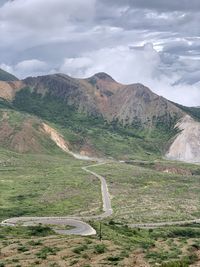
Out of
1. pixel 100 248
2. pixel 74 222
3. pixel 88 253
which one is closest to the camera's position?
pixel 88 253

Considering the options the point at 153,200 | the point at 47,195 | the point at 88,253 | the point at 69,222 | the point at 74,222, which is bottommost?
the point at 153,200

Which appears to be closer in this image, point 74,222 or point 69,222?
point 74,222

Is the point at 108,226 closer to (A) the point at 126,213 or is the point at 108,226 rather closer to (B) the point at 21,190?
(A) the point at 126,213

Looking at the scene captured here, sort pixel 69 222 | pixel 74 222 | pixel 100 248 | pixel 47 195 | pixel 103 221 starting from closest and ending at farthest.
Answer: pixel 100 248
pixel 74 222
pixel 69 222
pixel 103 221
pixel 47 195

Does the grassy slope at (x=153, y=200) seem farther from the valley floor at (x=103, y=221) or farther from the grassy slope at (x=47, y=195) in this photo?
the grassy slope at (x=47, y=195)


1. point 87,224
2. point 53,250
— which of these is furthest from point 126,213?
point 53,250

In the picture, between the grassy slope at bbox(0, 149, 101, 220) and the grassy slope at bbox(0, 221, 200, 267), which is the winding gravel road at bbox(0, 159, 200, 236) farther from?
the grassy slope at bbox(0, 221, 200, 267)

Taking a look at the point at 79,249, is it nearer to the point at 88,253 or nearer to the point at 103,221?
the point at 88,253

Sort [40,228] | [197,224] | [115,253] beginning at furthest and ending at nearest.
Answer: [197,224], [40,228], [115,253]

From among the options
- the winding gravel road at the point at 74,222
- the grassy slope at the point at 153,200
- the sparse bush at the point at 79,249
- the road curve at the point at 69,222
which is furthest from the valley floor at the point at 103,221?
the winding gravel road at the point at 74,222

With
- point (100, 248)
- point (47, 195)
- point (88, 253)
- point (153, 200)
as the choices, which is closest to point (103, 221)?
point (153, 200)

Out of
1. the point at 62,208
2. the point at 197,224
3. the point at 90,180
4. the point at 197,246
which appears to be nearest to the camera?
the point at 197,246
